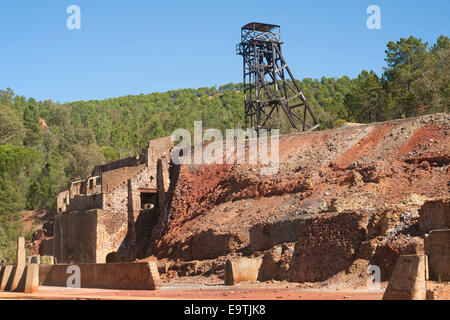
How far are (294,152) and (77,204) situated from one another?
1442cm

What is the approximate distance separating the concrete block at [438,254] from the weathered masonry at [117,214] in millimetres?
23766

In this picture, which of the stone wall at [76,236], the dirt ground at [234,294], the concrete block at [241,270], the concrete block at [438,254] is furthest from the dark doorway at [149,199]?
the concrete block at [438,254]

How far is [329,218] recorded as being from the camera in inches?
1103

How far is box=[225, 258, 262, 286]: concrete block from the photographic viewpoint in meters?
27.6

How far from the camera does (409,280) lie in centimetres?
1488

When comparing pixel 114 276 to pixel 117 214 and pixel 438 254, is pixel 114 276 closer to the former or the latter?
pixel 438 254

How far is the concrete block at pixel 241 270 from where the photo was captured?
2762 centimetres

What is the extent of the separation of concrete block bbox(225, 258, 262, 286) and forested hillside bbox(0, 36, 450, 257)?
26.5 meters

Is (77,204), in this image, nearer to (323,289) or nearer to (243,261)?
(243,261)

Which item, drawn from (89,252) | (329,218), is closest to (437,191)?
(329,218)

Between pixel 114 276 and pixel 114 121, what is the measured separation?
9373cm

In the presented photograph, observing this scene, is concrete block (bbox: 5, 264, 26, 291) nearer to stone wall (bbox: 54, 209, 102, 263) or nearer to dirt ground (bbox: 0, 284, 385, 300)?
dirt ground (bbox: 0, 284, 385, 300)

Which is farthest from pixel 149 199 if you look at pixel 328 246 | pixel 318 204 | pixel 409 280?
pixel 409 280

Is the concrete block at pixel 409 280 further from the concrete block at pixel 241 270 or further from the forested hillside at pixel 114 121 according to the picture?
the forested hillside at pixel 114 121
